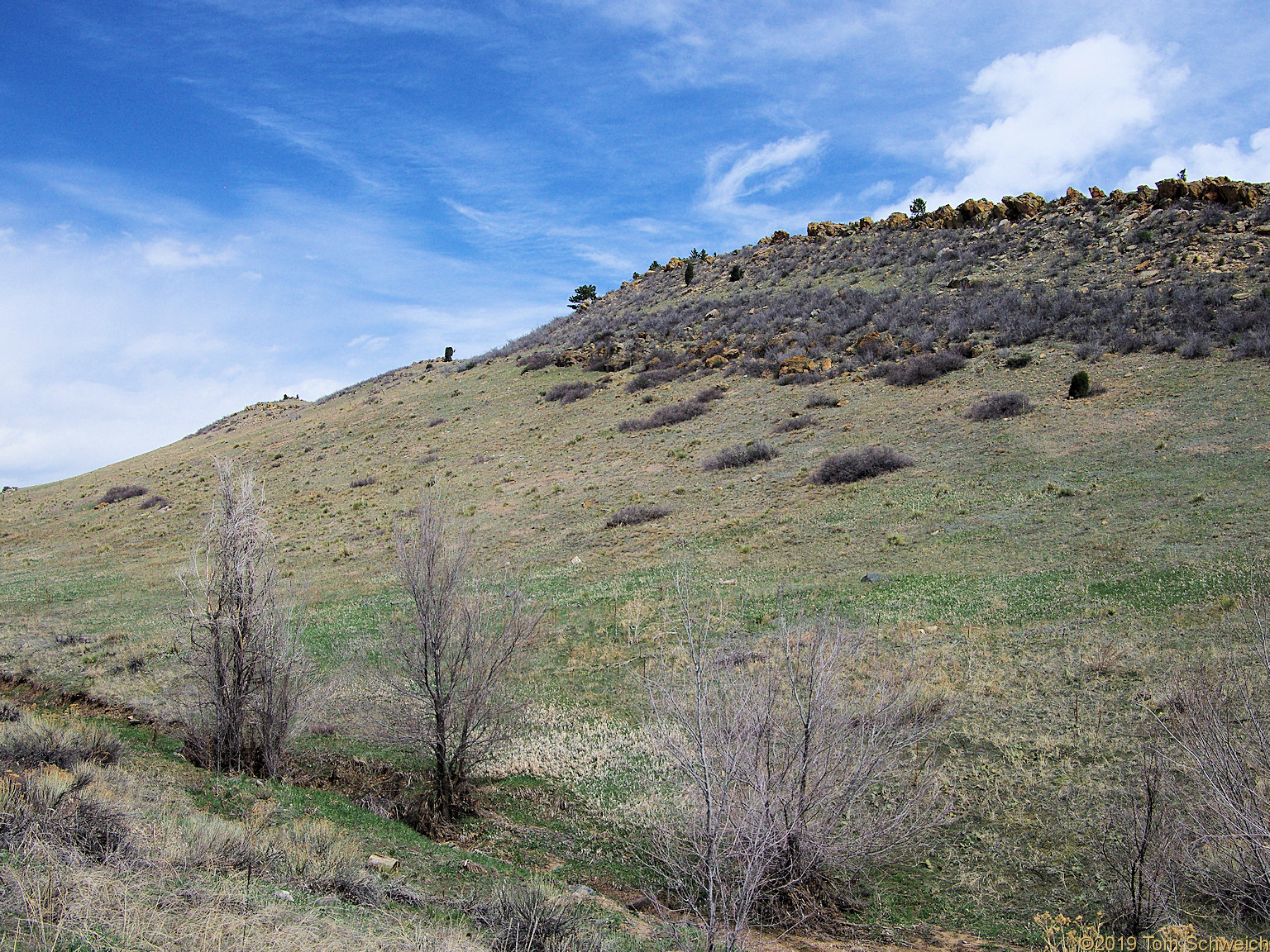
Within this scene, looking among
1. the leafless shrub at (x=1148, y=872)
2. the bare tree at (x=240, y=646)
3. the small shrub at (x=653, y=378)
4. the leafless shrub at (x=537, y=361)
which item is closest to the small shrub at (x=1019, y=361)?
the small shrub at (x=653, y=378)

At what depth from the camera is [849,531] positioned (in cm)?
2044

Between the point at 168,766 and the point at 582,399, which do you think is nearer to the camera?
the point at 168,766

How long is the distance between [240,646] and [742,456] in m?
21.1

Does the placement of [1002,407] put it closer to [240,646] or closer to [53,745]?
[240,646]

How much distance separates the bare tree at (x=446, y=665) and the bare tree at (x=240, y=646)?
1745 millimetres

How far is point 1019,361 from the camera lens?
3064 cm

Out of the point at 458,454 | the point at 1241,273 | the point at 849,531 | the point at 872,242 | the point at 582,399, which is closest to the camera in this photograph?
the point at 849,531

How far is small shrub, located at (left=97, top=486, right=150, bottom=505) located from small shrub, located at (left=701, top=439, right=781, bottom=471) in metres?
35.3

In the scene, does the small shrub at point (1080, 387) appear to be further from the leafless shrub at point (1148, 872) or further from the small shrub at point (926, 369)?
the leafless shrub at point (1148, 872)

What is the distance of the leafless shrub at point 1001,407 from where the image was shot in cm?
2642

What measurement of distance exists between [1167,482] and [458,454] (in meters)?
31.2

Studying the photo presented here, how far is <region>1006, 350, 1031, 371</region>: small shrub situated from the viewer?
30.6 metres

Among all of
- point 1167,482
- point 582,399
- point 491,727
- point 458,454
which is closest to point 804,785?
point 491,727

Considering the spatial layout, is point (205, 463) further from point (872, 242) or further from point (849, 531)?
point (872, 242)
